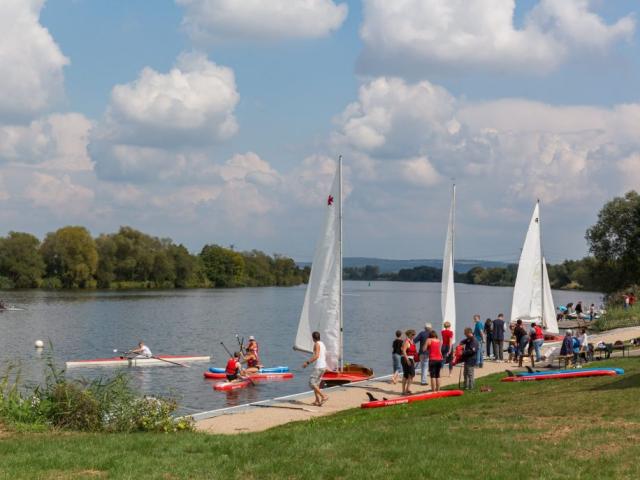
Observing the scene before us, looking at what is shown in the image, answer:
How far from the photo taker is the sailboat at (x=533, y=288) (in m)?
37.1

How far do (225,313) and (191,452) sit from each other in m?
67.7

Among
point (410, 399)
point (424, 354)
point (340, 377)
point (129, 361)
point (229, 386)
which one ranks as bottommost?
point (229, 386)

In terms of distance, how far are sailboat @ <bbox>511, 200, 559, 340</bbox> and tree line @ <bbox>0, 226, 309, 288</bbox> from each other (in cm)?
8552

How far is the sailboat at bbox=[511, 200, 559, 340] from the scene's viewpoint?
37125 millimetres

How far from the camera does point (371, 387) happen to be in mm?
22750

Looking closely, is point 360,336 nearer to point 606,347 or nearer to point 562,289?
point 606,347

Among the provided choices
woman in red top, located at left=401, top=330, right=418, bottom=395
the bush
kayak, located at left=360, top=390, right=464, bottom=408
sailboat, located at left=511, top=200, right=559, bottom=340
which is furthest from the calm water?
sailboat, located at left=511, top=200, right=559, bottom=340

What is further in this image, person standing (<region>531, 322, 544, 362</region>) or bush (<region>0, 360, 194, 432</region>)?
person standing (<region>531, 322, 544, 362</region>)

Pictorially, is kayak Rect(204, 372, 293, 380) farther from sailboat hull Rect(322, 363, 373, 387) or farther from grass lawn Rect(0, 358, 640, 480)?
grass lawn Rect(0, 358, 640, 480)

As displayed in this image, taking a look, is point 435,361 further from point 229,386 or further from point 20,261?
point 20,261

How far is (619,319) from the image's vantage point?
1822 inches

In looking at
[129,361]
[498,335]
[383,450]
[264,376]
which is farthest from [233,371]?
[383,450]

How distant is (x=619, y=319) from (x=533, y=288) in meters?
12.0

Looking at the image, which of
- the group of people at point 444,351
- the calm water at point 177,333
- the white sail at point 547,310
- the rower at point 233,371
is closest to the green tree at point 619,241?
the calm water at point 177,333
